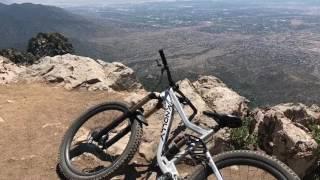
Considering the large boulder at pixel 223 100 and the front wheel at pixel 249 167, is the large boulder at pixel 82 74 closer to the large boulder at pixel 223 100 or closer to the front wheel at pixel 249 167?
the large boulder at pixel 223 100

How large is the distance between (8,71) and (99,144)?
11.7 meters

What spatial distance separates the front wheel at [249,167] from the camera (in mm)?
6523

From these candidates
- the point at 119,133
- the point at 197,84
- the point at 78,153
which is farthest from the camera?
the point at 197,84

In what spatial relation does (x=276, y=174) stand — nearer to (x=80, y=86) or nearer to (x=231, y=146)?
(x=231, y=146)

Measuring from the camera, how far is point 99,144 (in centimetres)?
991

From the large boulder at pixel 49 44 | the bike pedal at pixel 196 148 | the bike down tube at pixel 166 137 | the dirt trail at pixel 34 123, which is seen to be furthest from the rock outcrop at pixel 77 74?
the large boulder at pixel 49 44

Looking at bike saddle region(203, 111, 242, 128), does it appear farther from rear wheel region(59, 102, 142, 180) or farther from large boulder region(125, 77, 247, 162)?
large boulder region(125, 77, 247, 162)

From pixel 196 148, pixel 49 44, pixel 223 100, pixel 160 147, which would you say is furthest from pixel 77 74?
pixel 49 44

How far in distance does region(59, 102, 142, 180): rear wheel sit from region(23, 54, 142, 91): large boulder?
750 cm

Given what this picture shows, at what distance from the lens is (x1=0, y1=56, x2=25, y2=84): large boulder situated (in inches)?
765

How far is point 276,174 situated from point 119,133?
392 cm

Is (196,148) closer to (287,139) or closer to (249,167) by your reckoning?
(249,167)

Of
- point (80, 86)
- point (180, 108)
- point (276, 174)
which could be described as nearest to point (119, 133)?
point (180, 108)

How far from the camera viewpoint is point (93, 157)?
34.7ft
